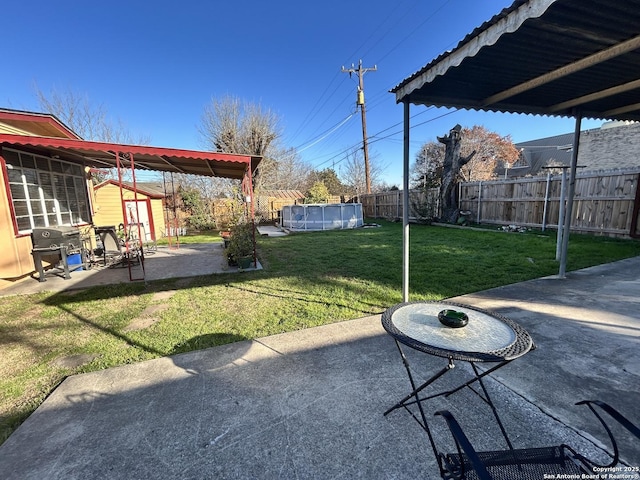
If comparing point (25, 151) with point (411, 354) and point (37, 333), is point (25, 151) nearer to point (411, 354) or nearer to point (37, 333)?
point (37, 333)

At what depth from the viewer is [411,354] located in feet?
8.52

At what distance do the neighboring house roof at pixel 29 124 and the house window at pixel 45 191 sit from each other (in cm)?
51

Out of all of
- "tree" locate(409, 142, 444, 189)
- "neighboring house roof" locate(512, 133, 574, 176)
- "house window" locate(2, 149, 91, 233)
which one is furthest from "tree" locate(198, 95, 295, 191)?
"neighboring house roof" locate(512, 133, 574, 176)

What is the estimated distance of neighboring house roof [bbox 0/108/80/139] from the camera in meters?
5.28

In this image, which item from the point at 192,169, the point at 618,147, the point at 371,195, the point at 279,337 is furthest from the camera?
the point at 371,195

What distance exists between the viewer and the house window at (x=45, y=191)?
18.4ft

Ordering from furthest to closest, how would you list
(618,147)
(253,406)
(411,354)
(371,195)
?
1. (371,195)
2. (618,147)
3. (411,354)
4. (253,406)

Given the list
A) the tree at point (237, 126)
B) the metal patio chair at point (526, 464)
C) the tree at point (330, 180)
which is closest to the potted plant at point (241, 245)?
the metal patio chair at point (526, 464)

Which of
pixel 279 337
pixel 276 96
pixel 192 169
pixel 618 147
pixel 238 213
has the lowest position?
pixel 279 337

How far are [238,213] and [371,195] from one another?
13.7 metres

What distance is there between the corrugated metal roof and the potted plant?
4328mm

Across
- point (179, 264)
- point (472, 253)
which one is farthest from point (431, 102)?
point (179, 264)

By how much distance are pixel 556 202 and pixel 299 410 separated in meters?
11.6

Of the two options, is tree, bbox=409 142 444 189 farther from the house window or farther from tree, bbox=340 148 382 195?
the house window
